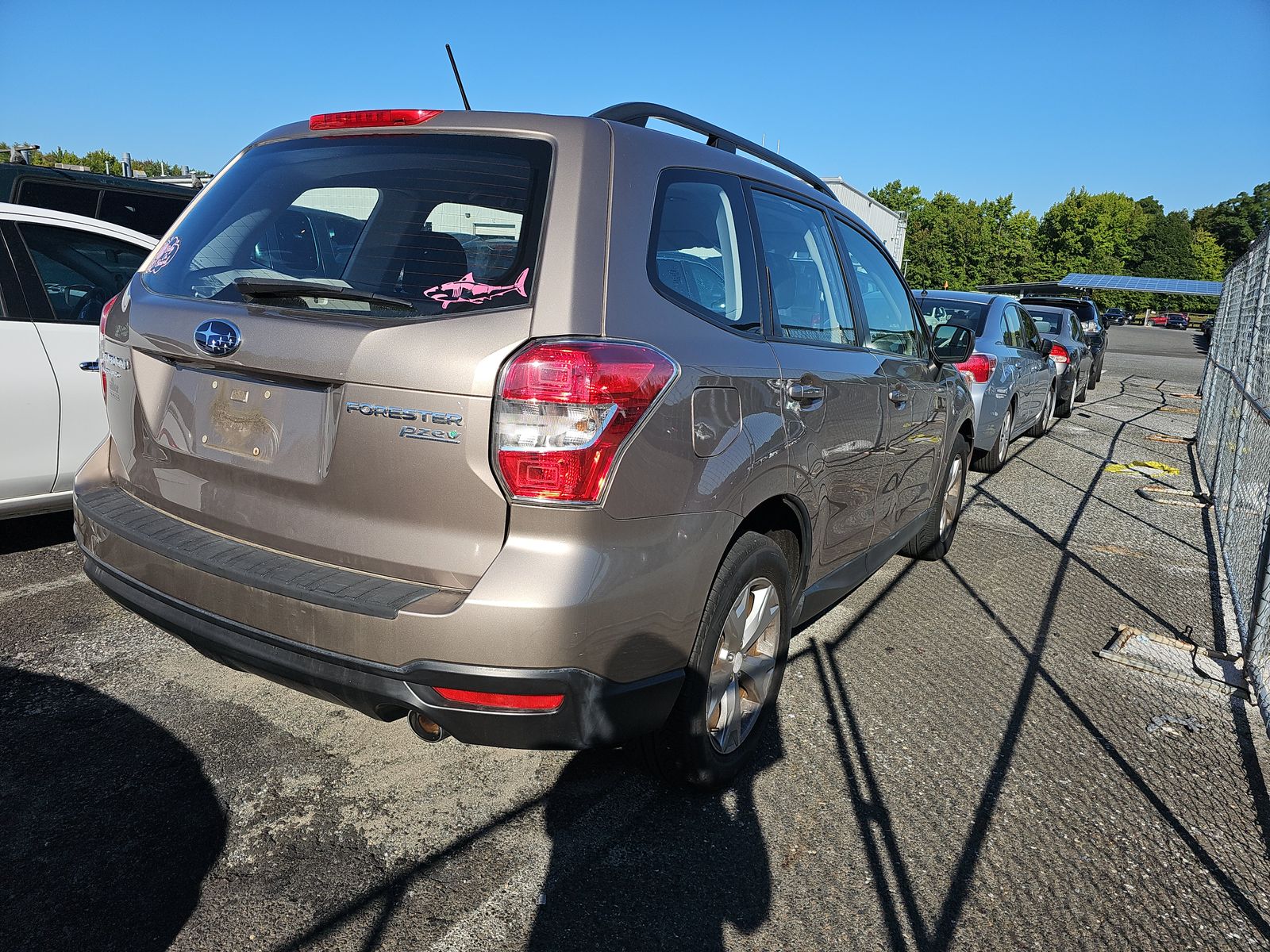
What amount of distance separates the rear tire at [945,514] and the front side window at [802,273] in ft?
6.01

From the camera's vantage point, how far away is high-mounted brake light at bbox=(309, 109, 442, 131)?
247 cm

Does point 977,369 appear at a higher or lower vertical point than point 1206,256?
lower

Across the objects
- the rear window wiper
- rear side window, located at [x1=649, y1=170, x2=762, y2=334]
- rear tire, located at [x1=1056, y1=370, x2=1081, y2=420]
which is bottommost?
rear tire, located at [x1=1056, y1=370, x2=1081, y2=420]

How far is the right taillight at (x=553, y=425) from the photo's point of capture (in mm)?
2055

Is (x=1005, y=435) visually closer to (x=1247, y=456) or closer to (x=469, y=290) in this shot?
(x=1247, y=456)

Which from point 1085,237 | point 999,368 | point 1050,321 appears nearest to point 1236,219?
point 1085,237

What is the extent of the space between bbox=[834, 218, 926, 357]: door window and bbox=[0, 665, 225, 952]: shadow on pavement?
2.94m

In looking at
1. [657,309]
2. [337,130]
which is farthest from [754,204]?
[337,130]

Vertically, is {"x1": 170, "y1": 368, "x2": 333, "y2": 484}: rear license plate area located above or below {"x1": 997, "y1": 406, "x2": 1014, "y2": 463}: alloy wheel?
above

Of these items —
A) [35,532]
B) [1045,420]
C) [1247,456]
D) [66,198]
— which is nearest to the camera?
[35,532]

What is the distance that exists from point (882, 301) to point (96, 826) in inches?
139

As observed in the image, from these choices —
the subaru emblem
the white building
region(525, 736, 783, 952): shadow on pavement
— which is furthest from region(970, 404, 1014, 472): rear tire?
the white building

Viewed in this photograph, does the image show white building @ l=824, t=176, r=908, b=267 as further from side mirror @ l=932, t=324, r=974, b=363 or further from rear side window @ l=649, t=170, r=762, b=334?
rear side window @ l=649, t=170, r=762, b=334

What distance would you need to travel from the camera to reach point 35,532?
5.10m
